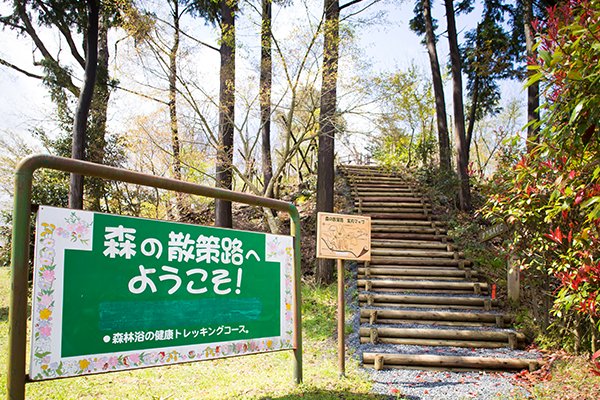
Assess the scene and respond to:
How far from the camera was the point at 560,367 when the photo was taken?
180 inches

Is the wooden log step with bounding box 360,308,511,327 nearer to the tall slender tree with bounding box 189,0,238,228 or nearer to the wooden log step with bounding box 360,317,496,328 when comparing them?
the wooden log step with bounding box 360,317,496,328

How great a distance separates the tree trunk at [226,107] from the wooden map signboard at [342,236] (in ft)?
15.3

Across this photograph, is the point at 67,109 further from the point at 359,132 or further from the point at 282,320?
the point at 282,320

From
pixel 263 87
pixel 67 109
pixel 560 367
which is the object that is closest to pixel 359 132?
pixel 263 87

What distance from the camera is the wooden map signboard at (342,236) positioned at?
4.45 meters

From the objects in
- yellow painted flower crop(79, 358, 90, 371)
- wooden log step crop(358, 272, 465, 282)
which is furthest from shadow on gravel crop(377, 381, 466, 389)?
wooden log step crop(358, 272, 465, 282)

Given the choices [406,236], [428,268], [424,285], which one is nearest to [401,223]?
[406,236]

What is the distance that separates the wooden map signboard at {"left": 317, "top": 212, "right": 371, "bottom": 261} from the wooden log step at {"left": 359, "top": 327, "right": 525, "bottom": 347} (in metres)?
1.75

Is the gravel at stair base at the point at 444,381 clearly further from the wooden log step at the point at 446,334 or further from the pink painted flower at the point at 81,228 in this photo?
the pink painted flower at the point at 81,228

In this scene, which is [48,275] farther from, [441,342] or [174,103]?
[174,103]

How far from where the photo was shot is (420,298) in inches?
267

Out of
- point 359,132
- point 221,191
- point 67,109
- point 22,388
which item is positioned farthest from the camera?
point 67,109

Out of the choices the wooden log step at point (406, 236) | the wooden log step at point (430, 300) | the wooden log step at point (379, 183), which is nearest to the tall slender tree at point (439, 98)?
the wooden log step at point (379, 183)

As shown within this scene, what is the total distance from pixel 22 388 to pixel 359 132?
6.90 metres
